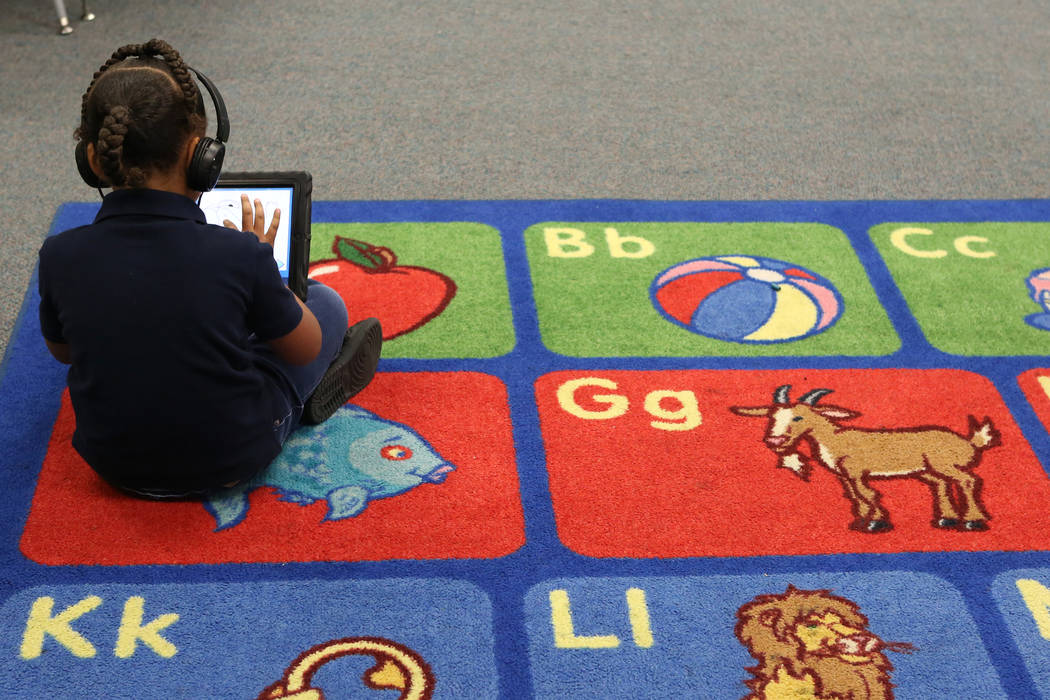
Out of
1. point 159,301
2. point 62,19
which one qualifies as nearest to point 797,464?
point 159,301

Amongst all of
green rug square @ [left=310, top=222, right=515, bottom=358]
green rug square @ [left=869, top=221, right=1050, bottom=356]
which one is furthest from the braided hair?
green rug square @ [left=869, top=221, right=1050, bottom=356]

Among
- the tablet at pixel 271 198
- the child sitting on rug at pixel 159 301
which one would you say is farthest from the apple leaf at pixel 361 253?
the child sitting on rug at pixel 159 301

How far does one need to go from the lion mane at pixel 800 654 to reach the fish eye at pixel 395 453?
0.56 m

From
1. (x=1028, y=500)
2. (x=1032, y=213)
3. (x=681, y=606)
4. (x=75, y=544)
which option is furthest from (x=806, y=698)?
(x=1032, y=213)

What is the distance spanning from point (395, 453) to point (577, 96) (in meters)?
1.48

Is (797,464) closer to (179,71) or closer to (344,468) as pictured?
(344,468)

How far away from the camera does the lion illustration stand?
4.40 feet

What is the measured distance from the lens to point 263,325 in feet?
4.64

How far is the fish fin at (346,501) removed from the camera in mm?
1551

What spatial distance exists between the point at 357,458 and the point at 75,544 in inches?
16.4

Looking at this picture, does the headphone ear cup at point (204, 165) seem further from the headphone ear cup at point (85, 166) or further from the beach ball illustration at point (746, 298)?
the beach ball illustration at point (746, 298)

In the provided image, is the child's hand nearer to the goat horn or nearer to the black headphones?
the black headphones

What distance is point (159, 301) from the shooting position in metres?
1.33

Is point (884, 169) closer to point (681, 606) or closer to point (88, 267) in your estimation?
point (681, 606)
